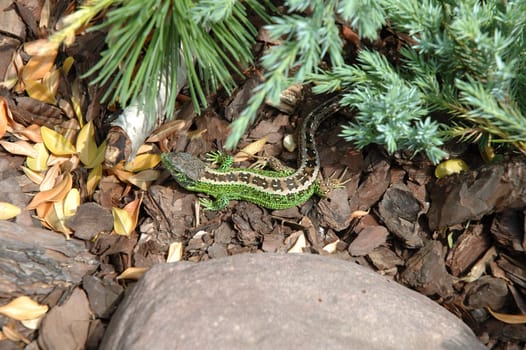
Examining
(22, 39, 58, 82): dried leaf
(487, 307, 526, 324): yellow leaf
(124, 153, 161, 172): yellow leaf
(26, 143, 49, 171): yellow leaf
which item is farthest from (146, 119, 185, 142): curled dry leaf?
(487, 307, 526, 324): yellow leaf

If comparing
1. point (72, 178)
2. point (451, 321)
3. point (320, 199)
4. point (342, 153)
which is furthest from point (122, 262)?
point (451, 321)

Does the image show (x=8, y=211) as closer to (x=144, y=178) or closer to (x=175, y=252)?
(x=144, y=178)

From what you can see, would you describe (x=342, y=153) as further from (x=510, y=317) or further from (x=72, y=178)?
(x=72, y=178)

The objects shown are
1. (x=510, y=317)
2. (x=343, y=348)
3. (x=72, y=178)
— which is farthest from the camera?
(x=72, y=178)

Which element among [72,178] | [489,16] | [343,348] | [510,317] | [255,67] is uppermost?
[489,16]

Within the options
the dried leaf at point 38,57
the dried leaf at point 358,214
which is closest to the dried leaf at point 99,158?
the dried leaf at point 38,57

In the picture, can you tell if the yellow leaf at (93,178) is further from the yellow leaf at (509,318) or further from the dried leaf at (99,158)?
the yellow leaf at (509,318)
